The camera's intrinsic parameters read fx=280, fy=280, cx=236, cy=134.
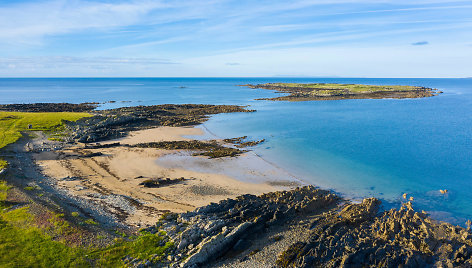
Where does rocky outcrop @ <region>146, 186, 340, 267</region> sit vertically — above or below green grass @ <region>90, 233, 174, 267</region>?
above

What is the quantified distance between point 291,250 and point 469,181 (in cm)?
2764

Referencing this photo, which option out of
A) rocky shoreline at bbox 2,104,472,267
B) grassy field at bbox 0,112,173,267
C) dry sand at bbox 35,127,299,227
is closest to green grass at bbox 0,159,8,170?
dry sand at bbox 35,127,299,227

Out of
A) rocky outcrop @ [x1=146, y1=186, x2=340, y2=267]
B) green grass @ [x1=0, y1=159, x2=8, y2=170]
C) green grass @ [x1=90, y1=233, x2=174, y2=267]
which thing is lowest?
green grass @ [x1=90, y1=233, x2=174, y2=267]

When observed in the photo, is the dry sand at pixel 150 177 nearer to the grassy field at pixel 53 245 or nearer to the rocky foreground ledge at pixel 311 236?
the grassy field at pixel 53 245

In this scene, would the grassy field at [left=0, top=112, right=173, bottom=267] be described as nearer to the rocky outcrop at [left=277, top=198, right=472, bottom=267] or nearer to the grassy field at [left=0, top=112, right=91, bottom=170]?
the rocky outcrop at [left=277, top=198, right=472, bottom=267]

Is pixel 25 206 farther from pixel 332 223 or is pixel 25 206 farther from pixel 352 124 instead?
pixel 352 124

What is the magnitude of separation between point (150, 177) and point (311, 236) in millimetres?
21099

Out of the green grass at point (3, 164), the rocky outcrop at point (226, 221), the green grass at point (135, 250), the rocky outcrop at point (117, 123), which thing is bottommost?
the green grass at point (135, 250)

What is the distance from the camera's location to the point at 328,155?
43188mm

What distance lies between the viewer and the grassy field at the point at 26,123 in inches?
2032

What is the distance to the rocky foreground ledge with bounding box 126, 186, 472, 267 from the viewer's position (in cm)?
1788

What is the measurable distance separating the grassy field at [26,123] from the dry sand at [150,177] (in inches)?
600

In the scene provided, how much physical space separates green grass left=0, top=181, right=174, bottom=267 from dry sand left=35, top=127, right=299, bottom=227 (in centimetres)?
351

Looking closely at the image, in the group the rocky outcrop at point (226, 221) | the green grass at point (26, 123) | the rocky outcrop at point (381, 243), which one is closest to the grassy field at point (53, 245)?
the rocky outcrop at point (226, 221)
